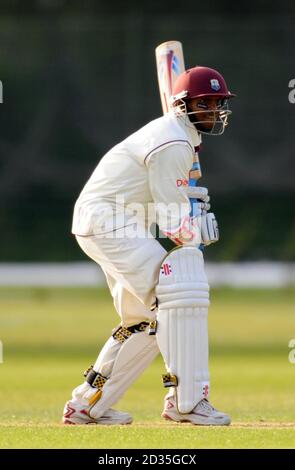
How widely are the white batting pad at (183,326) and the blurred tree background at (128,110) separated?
16364 mm

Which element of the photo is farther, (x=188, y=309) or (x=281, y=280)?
(x=281, y=280)

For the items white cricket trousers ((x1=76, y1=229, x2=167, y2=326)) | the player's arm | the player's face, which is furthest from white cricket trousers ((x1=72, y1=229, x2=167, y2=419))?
the player's face

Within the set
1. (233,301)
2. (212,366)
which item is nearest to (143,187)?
(212,366)

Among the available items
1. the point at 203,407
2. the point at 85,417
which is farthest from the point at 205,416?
the point at 85,417

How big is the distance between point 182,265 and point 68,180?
16859mm

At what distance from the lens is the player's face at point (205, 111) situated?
617 centimetres

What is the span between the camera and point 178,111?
6184 millimetres

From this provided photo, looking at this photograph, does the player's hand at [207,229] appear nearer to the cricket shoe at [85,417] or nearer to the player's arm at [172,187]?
the player's arm at [172,187]

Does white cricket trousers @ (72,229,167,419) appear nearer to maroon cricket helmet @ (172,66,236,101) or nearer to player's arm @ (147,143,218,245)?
player's arm @ (147,143,218,245)

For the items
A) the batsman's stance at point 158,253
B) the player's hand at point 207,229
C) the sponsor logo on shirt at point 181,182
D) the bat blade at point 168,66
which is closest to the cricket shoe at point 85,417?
the batsman's stance at point 158,253

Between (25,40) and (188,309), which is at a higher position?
(25,40)

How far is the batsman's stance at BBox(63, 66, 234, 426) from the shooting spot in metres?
5.89
